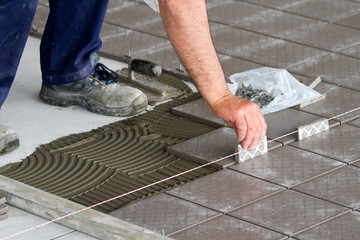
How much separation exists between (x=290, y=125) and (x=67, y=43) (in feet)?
4.47

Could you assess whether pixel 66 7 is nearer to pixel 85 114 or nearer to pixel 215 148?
pixel 85 114

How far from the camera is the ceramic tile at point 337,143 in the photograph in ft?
14.3

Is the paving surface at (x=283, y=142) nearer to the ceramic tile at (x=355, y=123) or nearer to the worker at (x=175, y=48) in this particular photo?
the ceramic tile at (x=355, y=123)

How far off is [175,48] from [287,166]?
1.01m

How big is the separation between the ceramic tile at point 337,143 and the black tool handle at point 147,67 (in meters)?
1.01

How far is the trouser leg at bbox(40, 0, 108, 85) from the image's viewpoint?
4.84 m

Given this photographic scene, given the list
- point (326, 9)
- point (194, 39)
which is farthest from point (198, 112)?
point (326, 9)

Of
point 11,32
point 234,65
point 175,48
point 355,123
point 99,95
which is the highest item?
point 175,48

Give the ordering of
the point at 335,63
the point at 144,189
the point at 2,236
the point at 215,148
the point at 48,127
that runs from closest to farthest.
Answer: the point at 2,236
the point at 144,189
the point at 215,148
the point at 48,127
the point at 335,63

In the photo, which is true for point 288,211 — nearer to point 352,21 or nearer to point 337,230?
point 337,230

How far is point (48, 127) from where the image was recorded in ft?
15.7

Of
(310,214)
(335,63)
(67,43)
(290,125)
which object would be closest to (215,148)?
(290,125)

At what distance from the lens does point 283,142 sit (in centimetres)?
445

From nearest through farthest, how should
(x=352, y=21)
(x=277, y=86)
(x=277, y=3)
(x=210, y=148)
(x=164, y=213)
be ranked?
(x=164, y=213) < (x=210, y=148) < (x=277, y=86) < (x=352, y=21) < (x=277, y=3)
